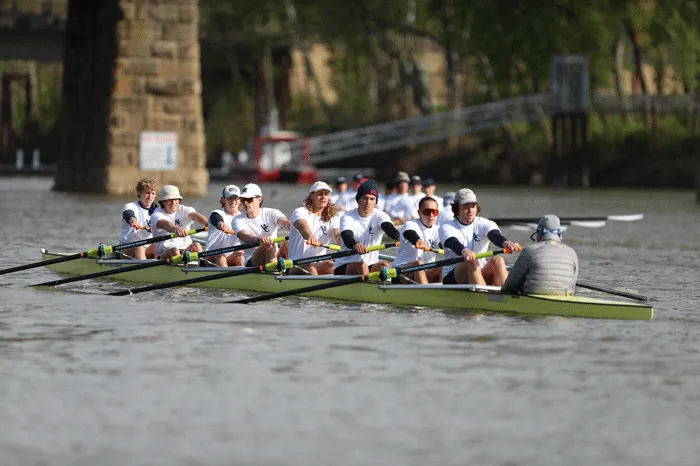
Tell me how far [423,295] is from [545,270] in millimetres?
1939

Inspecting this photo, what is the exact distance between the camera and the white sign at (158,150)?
56.0 m

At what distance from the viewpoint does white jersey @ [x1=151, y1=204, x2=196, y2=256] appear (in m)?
23.7

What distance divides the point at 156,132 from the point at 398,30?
62.4 ft

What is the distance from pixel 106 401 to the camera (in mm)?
13227

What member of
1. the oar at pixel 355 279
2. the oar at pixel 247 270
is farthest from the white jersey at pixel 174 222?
the oar at pixel 355 279

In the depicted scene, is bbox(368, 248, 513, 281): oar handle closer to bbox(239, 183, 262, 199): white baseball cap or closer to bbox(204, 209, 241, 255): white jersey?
bbox(239, 183, 262, 199): white baseball cap

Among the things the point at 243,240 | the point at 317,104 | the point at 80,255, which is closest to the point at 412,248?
the point at 243,240

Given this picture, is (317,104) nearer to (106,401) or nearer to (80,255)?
(80,255)

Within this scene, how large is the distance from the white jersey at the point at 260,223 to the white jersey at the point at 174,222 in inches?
48.5

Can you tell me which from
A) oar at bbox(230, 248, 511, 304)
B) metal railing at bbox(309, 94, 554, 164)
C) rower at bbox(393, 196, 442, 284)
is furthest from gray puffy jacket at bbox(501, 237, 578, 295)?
metal railing at bbox(309, 94, 554, 164)

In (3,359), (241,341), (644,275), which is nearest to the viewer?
(3,359)

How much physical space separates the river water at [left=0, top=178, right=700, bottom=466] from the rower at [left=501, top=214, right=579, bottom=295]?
1.16 feet

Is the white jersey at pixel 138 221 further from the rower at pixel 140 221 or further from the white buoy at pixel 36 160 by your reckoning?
the white buoy at pixel 36 160

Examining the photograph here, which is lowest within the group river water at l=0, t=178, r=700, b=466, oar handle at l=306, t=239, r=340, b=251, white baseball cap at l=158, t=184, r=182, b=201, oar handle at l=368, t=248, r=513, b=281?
river water at l=0, t=178, r=700, b=466
